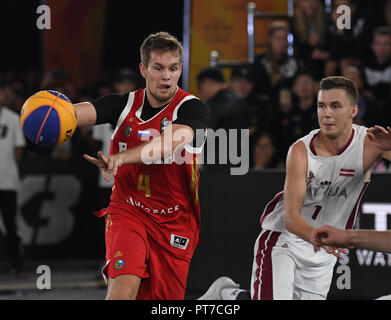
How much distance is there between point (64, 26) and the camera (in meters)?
13.5

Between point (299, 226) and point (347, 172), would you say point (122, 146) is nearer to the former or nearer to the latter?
point (299, 226)

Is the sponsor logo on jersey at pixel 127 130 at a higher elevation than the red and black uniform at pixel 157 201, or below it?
higher

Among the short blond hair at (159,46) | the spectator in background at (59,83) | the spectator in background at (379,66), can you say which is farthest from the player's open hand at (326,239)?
the spectator in background at (59,83)

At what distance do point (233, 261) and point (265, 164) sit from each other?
54.9 inches

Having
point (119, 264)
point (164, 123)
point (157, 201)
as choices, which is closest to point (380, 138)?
Result: point (164, 123)

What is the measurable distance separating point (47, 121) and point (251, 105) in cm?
491

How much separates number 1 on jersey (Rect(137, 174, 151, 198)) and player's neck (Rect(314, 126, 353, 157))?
4.42 ft

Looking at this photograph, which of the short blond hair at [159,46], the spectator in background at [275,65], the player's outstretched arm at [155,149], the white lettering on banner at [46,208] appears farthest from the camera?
the white lettering on banner at [46,208]

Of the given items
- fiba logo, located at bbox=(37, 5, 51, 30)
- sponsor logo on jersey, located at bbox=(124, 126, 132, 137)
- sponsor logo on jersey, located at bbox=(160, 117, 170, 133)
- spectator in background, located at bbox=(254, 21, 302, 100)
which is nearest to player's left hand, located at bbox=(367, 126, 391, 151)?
sponsor logo on jersey, located at bbox=(160, 117, 170, 133)

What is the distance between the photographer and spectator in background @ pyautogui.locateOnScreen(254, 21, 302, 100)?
373 inches

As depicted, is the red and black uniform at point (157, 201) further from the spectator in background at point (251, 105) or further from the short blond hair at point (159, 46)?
the spectator in background at point (251, 105)

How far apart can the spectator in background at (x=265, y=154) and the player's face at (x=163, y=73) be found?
3766 mm

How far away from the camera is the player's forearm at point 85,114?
16.4 feet
